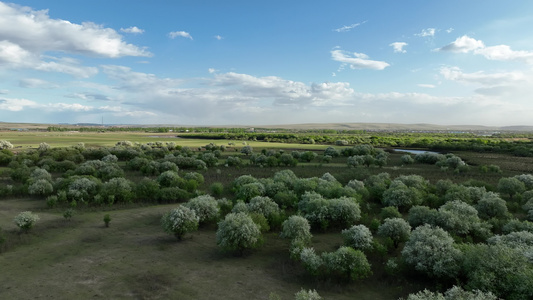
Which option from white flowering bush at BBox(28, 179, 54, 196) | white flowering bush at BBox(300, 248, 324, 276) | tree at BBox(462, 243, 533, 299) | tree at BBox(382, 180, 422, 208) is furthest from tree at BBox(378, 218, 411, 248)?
white flowering bush at BBox(28, 179, 54, 196)

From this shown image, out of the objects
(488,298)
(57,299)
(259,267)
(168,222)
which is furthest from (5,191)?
(488,298)

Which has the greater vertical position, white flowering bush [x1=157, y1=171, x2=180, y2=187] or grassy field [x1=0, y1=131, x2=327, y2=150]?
grassy field [x1=0, y1=131, x2=327, y2=150]

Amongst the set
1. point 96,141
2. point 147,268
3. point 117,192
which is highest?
point 96,141

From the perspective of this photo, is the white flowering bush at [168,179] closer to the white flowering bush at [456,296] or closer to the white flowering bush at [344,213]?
the white flowering bush at [344,213]

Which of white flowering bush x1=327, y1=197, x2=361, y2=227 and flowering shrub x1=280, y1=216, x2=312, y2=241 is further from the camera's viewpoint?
white flowering bush x1=327, y1=197, x2=361, y2=227

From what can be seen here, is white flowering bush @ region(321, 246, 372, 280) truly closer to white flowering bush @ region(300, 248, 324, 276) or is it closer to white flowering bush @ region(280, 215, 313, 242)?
white flowering bush @ region(300, 248, 324, 276)

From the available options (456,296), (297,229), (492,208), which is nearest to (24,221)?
(297,229)

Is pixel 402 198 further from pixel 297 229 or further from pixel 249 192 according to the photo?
pixel 249 192

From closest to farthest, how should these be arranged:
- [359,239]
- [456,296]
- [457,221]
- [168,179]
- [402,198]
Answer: [456,296], [359,239], [457,221], [402,198], [168,179]

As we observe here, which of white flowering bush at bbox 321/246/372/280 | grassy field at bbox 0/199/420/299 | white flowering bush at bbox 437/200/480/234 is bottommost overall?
grassy field at bbox 0/199/420/299
